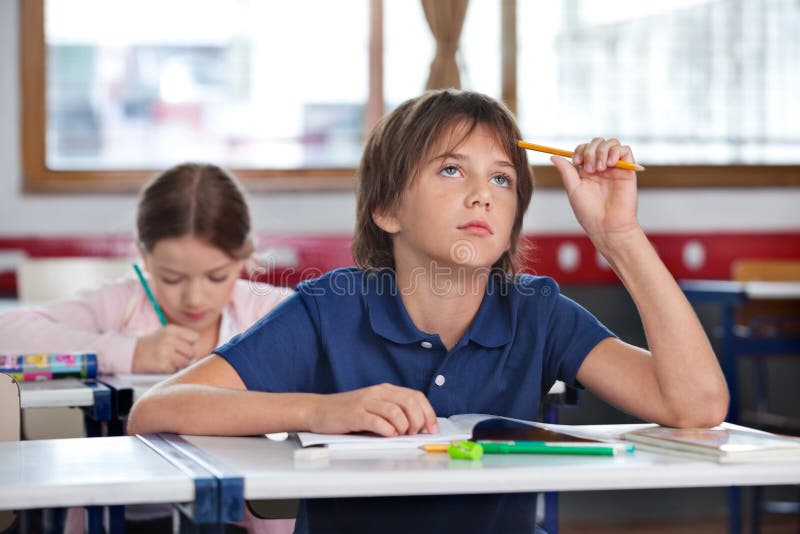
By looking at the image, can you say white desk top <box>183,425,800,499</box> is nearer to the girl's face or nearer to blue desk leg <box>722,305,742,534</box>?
the girl's face

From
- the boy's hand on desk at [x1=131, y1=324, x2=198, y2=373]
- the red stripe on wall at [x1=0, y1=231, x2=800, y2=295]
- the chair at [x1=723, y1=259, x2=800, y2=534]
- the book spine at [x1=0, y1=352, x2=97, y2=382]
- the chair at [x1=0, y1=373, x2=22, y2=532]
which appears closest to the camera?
the chair at [x1=0, y1=373, x2=22, y2=532]

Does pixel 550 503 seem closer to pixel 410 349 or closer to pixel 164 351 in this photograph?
pixel 410 349

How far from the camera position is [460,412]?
144 cm

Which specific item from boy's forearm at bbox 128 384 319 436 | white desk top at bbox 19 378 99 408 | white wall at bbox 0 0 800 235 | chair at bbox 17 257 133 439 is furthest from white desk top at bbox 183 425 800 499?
white wall at bbox 0 0 800 235

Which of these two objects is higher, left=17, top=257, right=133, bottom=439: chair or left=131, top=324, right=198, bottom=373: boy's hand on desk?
left=17, top=257, right=133, bottom=439: chair

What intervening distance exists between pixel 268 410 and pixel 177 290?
1.13 m

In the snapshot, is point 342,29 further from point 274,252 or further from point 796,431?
point 796,431

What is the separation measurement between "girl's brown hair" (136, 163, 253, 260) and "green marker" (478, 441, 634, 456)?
1358 mm

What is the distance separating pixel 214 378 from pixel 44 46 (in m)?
2.85

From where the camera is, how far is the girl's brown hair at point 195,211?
2334 mm

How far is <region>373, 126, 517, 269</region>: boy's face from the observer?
4.68 feet

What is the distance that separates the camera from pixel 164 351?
6.84ft

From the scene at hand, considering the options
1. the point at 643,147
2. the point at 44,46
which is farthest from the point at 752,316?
the point at 44,46

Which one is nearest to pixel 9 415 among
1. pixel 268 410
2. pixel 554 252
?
pixel 268 410
